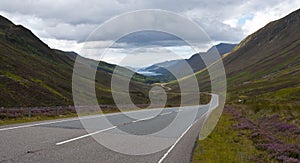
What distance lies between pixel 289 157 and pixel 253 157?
128 centimetres

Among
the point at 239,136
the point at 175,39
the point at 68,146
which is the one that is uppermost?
the point at 175,39

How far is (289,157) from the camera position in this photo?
41.6ft

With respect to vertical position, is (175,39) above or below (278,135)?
above

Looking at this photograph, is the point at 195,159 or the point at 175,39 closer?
the point at 195,159

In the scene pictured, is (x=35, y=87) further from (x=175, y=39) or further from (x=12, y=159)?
(x=12, y=159)

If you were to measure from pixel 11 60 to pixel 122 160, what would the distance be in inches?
3914

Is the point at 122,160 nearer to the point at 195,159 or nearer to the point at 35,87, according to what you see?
the point at 195,159

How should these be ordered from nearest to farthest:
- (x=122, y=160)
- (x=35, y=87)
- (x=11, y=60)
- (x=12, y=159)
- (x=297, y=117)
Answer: (x=12, y=159) < (x=122, y=160) < (x=297, y=117) < (x=35, y=87) < (x=11, y=60)

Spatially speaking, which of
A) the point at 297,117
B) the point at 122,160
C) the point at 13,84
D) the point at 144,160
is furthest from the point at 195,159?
the point at 13,84

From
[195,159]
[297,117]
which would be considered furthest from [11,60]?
[195,159]

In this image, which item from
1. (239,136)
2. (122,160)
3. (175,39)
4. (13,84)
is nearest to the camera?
(122,160)

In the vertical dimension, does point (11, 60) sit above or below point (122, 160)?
above

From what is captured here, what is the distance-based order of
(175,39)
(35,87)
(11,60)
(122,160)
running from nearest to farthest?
(122,160)
(175,39)
(35,87)
(11,60)

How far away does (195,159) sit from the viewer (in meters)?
12.6
